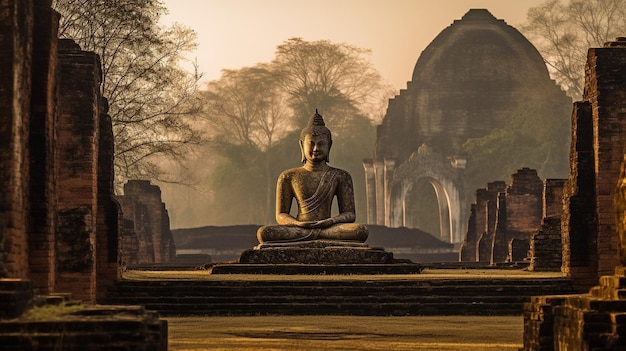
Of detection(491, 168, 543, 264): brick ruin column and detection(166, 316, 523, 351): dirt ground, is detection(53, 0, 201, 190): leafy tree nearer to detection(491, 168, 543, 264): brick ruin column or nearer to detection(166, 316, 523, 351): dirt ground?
detection(491, 168, 543, 264): brick ruin column

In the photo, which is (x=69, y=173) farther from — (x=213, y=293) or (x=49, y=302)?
(x=49, y=302)

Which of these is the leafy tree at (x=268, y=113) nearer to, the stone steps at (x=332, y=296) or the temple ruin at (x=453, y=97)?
the temple ruin at (x=453, y=97)

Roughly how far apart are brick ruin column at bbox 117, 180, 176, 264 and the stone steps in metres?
18.4

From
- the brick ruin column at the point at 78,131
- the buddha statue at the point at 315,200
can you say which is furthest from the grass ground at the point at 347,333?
the buddha statue at the point at 315,200

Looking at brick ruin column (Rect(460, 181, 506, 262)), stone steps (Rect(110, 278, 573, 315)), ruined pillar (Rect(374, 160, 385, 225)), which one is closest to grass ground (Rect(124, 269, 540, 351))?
stone steps (Rect(110, 278, 573, 315))

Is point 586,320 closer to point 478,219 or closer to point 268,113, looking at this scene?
point 478,219

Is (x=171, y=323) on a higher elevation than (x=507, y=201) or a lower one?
lower

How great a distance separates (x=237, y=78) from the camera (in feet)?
227

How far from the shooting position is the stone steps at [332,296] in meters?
18.5

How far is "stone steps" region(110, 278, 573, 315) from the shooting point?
1855 centimetres

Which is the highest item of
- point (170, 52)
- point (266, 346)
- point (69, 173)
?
point (170, 52)

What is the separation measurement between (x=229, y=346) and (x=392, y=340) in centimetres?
167

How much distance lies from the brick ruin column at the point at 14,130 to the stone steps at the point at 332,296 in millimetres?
5262

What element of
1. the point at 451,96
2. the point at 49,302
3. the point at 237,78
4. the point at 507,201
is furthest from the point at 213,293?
the point at 237,78
